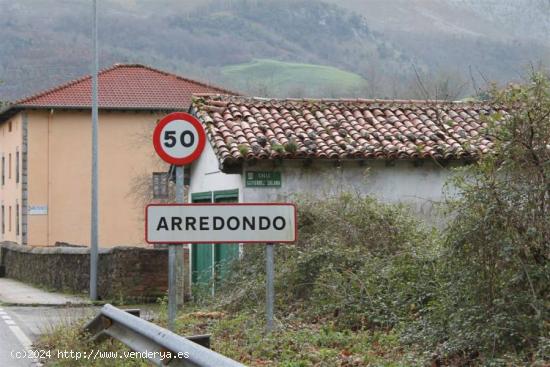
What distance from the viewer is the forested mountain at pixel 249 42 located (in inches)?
4744

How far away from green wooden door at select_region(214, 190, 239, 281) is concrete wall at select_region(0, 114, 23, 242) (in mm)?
31336

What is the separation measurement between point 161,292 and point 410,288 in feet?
45.8

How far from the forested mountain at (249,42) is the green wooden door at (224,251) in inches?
3146

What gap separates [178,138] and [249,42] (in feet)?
529

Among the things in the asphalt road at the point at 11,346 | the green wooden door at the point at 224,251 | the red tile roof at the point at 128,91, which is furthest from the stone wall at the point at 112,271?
the red tile roof at the point at 128,91

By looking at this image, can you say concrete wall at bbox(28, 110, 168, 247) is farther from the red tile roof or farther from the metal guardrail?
the metal guardrail

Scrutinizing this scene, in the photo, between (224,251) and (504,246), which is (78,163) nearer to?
(224,251)

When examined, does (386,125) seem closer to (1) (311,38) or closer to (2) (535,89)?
(2) (535,89)

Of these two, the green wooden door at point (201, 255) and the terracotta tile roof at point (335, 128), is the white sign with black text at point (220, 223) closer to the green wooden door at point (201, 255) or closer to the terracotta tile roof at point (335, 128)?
the terracotta tile roof at point (335, 128)

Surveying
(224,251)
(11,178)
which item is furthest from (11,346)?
(11,178)

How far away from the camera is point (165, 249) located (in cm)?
2758

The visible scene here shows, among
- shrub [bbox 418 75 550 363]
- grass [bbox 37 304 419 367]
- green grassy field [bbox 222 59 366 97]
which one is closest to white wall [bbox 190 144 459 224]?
grass [bbox 37 304 419 367]

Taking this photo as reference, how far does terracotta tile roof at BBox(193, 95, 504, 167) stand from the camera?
2239 centimetres

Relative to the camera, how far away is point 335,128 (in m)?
23.9
